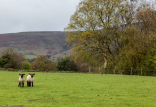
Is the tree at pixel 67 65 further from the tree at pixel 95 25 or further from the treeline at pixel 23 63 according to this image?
the tree at pixel 95 25

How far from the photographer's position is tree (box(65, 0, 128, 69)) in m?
48.2

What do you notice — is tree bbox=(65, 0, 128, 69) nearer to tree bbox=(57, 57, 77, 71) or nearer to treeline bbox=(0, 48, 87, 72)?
treeline bbox=(0, 48, 87, 72)

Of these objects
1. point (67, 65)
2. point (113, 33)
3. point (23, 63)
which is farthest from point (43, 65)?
point (113, 33)

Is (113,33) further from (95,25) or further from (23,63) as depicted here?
(23,63)

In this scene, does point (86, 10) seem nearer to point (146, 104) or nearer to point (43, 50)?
point (146, 104)

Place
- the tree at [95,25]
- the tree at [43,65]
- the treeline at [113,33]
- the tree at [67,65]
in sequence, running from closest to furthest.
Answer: the treeline at [113,33] < the tree at [95,25] < the tree at [67,65] < the tree at [43,65]

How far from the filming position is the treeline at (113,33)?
1788 inches

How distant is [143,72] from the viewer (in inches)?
1778

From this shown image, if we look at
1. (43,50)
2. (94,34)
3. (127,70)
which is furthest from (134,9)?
(43,50)

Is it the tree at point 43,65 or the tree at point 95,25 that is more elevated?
the tree at point 95,25

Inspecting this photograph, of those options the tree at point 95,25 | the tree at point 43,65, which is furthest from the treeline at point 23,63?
the tree at point 95,25

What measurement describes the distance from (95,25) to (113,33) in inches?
174

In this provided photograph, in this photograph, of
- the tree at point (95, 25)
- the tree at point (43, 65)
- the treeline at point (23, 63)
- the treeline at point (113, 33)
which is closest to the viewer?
the treeline at point (113, 33)

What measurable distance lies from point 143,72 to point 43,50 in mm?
148222
